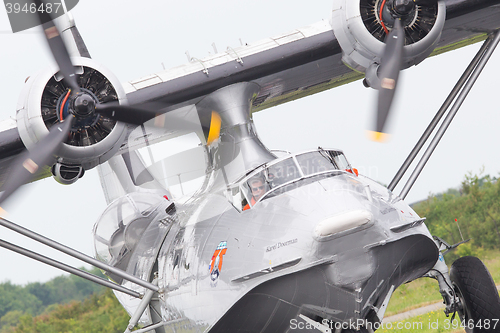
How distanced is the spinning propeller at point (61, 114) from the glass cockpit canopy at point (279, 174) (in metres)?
1.94

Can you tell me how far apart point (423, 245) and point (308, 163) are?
1555 millimetres

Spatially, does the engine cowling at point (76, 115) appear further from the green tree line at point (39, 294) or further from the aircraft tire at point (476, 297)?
the green tree line at point (39, 294)

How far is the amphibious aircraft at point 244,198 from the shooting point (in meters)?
5.36

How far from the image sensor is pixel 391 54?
293 inches

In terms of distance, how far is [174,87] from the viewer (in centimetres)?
808

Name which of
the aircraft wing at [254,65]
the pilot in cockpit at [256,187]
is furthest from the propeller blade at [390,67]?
the pilot in cockpit at [256,187]

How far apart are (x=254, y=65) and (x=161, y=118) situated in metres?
1.70

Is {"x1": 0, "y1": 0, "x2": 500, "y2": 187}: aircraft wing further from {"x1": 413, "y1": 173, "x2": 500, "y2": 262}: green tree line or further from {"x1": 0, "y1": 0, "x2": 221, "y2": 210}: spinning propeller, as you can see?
{"x1": 413, "y1": 173, "x2": 500, "y2": 262}: green tree line

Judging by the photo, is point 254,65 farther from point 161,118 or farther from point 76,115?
point 76,115

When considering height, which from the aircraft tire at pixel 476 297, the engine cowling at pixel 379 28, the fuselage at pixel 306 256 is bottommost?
the aircraft tire at pixel 476 297

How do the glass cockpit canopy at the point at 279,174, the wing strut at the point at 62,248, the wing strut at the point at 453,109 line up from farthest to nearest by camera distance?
the wing strut at the point at 453,109, the wing strut at the point at 62,248, the glass cockpit canopy at the point at 279,174

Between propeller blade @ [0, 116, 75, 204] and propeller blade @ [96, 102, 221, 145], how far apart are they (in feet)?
1.78

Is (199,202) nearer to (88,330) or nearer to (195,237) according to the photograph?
(195,237)

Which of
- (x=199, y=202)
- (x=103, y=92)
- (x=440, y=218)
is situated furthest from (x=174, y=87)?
(x=440, y=218)
